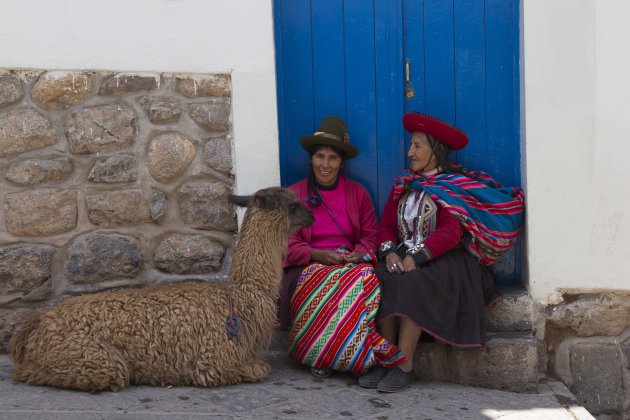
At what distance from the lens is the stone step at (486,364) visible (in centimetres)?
437

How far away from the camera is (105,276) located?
4480 mm

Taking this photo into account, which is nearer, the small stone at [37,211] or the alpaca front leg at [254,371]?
the alpaca front leg at [254,371]

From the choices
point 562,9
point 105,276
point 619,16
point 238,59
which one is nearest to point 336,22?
→ point 238,59

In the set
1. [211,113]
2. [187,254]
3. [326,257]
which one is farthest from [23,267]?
[326,257]

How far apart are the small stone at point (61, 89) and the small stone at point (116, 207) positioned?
Result: 22.0 inches

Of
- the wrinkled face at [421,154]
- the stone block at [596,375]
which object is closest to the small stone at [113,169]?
the wrinkled face at [421,154]

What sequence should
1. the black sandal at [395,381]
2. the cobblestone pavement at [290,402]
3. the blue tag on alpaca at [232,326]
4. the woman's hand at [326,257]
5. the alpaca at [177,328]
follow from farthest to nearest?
the woman's hand at [326,257] → the black sandal at [395,381] → the blue tag on alpaca at [232,326] → the alpaca at [177,328] → the cobblestone pavement at [290,402]

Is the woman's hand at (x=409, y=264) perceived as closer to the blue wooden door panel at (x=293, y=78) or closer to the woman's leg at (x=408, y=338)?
the woman's leg at (x=408, y=338)

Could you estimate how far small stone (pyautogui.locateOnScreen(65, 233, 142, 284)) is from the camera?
175 inches

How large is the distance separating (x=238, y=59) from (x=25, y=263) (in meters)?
1.70

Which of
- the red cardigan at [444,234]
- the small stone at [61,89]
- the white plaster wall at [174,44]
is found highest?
the white plaster wall at [174,44]

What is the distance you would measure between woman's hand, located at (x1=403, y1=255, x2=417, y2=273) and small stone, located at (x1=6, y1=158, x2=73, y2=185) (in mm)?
2003

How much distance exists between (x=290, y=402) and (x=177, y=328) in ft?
2.21

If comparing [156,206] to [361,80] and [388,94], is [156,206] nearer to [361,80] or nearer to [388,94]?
[361,80]
